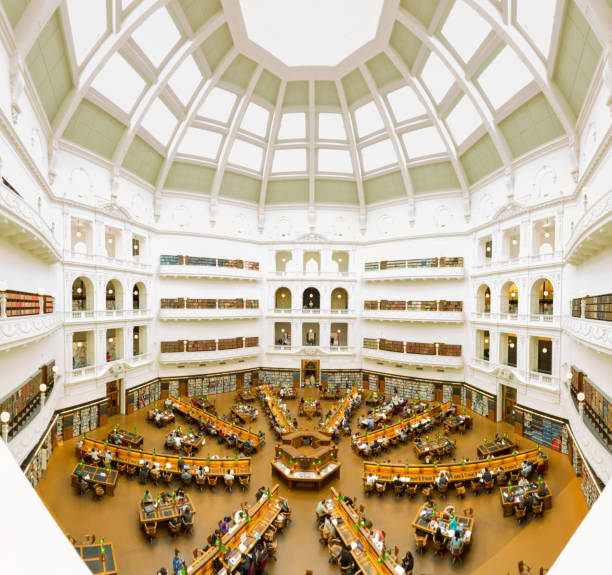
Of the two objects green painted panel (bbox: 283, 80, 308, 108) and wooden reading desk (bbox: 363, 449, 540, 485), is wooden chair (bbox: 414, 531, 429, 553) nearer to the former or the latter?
wooden reading desk (bbox: 363, 449, 540, 485)

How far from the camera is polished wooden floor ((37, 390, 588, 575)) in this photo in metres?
9.84

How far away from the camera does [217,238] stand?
976 inches

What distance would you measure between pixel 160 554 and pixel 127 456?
557 centimetres

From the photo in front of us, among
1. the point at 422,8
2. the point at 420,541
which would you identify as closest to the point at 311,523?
the point at 420,541

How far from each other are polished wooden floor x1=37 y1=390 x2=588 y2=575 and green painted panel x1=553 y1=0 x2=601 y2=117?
15469 millimetres

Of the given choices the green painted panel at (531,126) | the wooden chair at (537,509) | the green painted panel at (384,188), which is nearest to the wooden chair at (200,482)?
the wooden chair at (537,509)

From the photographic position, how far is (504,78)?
16.7 meters

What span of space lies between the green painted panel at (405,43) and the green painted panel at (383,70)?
73 cm

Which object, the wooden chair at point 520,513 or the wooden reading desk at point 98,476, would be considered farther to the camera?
the wooden reading desk at point 98,476

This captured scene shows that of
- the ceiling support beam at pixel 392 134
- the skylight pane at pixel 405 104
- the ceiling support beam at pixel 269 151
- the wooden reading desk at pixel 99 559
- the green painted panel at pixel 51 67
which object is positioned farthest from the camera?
the ceiling support beam at pixel 269 151

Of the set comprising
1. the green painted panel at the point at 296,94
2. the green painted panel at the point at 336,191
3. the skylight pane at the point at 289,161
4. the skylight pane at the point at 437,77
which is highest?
the green painted panel at the point at 296,94

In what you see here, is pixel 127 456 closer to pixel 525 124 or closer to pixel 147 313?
pixel 147 313

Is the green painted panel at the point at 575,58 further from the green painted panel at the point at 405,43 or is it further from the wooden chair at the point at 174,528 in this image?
the wooden chair at the point at 174,528

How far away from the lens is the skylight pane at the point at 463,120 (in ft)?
63.2
